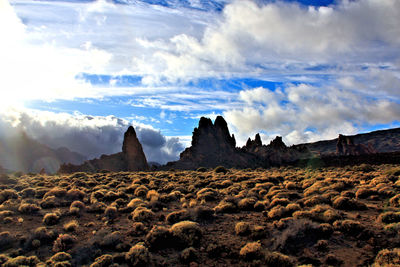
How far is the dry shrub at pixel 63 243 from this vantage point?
43.7 ft

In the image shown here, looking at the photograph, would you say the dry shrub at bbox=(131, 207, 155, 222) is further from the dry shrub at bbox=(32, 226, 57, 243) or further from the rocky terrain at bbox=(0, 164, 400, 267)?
the dry shrub at bbox=(32, 226, 57, 243)

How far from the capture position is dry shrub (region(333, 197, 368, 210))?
55.7ft

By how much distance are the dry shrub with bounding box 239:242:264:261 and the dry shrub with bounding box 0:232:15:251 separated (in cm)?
1331

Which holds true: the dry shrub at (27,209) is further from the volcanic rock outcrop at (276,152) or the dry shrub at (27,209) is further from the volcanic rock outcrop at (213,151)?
the volcanic rock outcrop at (276,152)

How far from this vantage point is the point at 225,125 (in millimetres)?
106125

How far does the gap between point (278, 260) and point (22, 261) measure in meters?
12.3

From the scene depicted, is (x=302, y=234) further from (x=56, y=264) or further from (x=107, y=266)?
(x=56, y=264)

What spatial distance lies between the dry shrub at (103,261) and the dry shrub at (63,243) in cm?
284

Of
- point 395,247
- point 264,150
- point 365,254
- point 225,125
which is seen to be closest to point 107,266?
point 365,254

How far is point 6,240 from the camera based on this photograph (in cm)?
1418

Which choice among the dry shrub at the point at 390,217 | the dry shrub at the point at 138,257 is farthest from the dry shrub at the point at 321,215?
the dry shrub at the point at 138,257

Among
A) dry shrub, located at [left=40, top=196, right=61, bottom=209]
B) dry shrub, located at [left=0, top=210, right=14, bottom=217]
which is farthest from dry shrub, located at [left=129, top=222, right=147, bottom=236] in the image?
dry shrub, located at [left=0, top=210, right=14, bottom=217]

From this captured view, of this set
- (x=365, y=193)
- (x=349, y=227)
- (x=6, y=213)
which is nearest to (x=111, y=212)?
(x=6, y=213)

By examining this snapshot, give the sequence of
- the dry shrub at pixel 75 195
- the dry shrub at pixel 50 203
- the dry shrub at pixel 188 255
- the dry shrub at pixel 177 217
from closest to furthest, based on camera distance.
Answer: the dry shrub at pixel 188 255
the dry shrub at pixel 177 217
the dry shrub at pixel 50 203
the dry shrub at pixel 75 195
